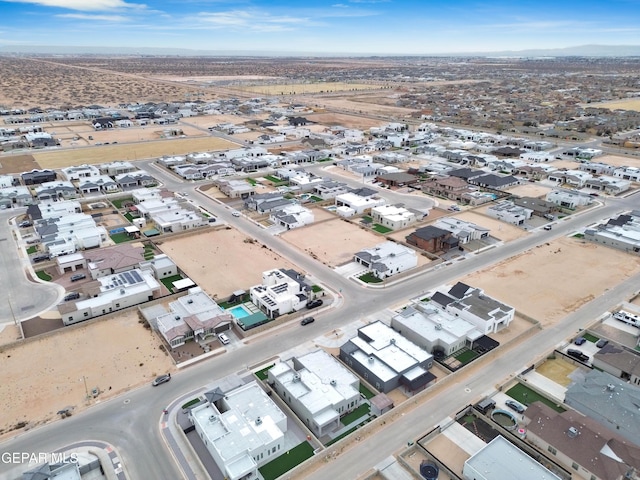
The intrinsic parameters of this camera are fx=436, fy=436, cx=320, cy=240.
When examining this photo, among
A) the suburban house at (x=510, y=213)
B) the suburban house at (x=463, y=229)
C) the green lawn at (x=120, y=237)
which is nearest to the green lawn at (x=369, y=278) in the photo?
the suburban house at (x=463, y=229)

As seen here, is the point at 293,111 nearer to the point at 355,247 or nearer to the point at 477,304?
the point at 355,247

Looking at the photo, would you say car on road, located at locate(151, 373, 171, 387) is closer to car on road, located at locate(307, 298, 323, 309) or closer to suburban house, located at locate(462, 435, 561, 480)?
car on road, located at locate(307, 298, 323, 309)

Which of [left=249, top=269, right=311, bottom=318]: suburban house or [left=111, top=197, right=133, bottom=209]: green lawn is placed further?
[left=111, top=197, right=133, bottom=209]: green lawn

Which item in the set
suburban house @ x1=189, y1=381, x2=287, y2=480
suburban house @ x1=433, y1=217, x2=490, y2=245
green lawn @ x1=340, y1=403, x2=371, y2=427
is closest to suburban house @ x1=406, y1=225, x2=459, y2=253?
suburban house @ x1=433, y1=217, x2=490, y2=245

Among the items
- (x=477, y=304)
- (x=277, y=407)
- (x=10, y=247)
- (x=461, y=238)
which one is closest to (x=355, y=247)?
(x=461, y=238)

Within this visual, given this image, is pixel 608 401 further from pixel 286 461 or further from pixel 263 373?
pixel 263 373
